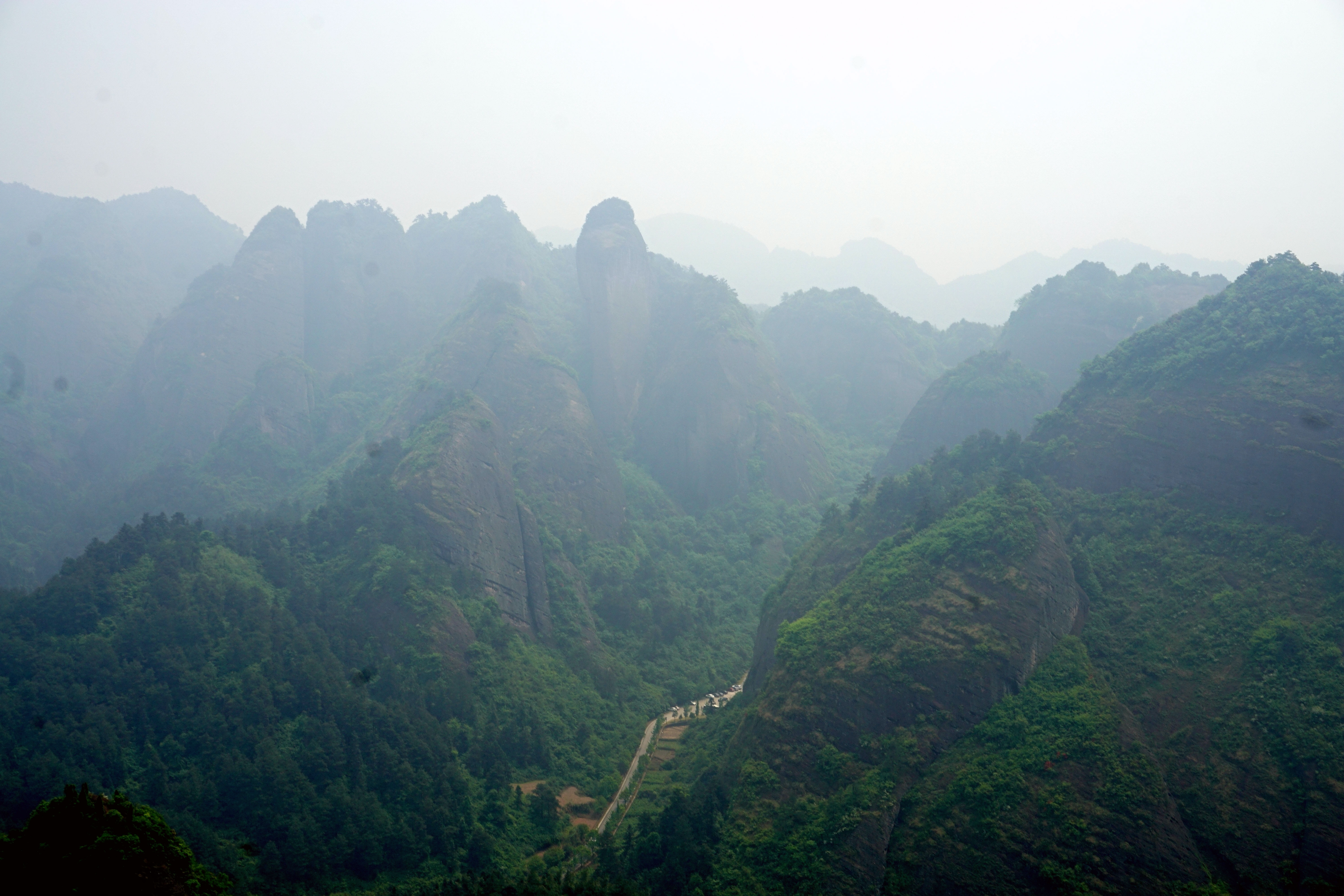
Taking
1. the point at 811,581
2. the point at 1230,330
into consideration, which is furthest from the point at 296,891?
the point at 1230,330

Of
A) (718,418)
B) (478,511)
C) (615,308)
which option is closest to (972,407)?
(718,418)

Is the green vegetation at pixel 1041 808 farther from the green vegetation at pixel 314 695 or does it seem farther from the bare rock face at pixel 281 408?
the bare rock face at pixel 281 408

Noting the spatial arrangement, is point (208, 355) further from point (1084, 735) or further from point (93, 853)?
point (1084, 735)

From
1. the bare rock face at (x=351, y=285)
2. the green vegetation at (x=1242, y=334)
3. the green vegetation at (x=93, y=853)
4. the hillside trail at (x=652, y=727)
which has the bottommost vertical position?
the hillside trail at (x=652, y=727)

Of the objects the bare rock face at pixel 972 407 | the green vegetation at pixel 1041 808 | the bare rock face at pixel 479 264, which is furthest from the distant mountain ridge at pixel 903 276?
the green vegetation at pixel 1041 808

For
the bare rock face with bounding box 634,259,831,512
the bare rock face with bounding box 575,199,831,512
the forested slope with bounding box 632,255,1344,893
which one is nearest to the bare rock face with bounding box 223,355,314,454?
the bare rock face with bounding box 575,199,831,512

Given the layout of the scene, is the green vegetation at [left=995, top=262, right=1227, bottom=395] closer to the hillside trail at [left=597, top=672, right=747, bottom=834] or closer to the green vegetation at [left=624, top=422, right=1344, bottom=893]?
the green vegetation at [left=624, top=422, right=1344, bottom=893]

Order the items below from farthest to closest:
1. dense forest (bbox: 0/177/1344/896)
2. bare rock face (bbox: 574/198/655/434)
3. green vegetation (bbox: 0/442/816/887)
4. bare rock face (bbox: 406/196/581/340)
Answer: bare rock face (bbox: 406/196/581/340) < bare rock face (bbox: 574/198/655/434) < green vegetation (bbox: 0/442/816/887) < dense forest (bbox: 0/177/1344/896)
